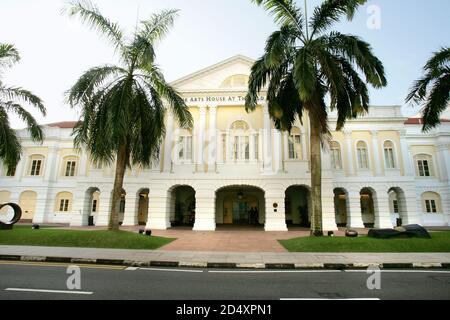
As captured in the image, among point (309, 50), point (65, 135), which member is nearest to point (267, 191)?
point (309, 50)

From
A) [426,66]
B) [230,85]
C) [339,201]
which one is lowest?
[339,201]

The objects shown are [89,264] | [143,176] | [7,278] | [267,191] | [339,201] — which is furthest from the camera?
[339,201]

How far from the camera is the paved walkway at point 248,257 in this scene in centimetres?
836

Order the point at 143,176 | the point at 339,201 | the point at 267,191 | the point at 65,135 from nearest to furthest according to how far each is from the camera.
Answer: the point at 267,191
the point at 143,176
the point at 339,201
the point at 65,135

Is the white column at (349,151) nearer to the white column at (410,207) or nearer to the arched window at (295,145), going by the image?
the white column at (410,207)

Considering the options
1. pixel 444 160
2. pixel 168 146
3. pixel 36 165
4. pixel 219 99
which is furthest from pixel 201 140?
pixel 444 160

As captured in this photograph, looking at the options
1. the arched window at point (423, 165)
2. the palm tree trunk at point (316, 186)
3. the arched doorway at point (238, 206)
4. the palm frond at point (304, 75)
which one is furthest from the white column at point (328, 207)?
the arched window at point (423, 165)

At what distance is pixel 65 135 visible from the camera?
28.8 m

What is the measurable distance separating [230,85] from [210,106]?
8.72ft

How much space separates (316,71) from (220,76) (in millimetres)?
11478

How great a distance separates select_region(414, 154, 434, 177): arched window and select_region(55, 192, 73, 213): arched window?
37.2 m

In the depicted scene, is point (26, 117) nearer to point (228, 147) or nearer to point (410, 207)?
point (228, 147)

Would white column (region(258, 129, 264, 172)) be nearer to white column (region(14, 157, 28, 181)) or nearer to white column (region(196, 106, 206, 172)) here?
white column (region(196, 106, 206, 172))

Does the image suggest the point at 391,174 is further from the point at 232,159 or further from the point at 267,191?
the point at 232,159
